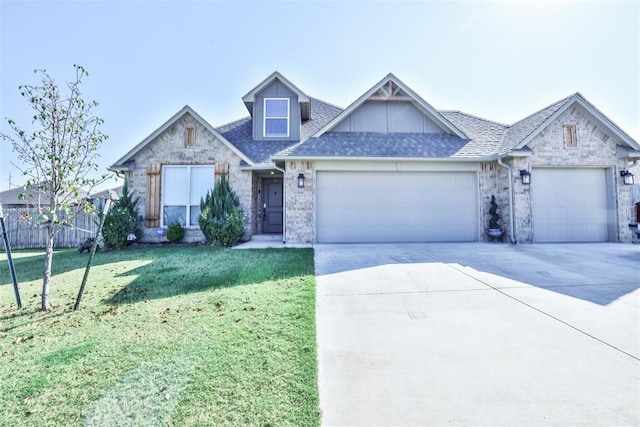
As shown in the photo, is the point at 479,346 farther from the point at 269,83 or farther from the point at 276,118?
the point at 269,83

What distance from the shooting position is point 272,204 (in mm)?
11844

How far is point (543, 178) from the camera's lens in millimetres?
9062

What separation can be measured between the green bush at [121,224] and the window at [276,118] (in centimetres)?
576

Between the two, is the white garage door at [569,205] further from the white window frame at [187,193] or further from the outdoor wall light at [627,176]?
the white window frame at [187,193]

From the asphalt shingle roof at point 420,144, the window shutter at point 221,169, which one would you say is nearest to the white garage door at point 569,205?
the asphalt shingle roof at point 420,144

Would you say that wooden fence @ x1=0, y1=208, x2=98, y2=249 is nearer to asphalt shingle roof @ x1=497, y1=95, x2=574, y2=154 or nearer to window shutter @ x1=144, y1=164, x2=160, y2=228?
window shutter @ x1=144, y1=164, x2=160, y2=228

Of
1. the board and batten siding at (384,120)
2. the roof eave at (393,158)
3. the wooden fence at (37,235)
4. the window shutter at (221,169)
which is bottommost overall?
the wooden fence at (37,235)

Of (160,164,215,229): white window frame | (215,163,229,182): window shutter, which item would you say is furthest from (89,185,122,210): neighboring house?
(215,163,229,182): window shutter

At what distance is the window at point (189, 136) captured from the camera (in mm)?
10023

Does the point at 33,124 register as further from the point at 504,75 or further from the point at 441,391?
the point at 504,75

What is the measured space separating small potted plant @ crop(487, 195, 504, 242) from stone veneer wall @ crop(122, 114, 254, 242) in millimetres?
8563

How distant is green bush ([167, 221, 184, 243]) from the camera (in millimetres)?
9516

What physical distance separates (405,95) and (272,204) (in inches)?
272

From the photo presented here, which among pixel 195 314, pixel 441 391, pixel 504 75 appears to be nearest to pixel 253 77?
pixel 504 75
